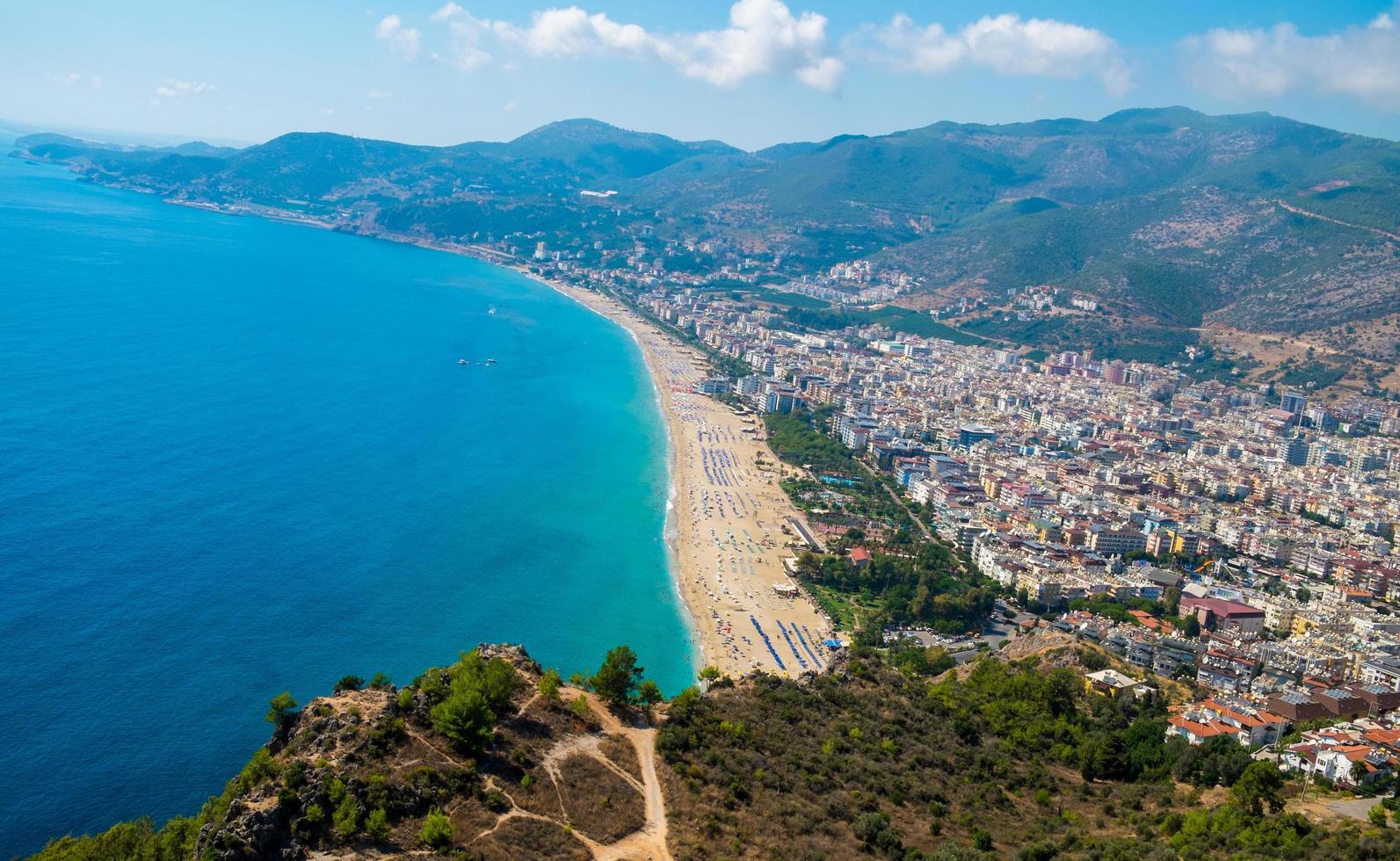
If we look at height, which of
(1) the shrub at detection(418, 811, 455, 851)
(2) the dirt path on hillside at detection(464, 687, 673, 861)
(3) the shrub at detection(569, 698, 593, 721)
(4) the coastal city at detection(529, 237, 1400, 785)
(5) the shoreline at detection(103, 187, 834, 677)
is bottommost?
(5) the shoreline at detection(103, 187, 834, 677)

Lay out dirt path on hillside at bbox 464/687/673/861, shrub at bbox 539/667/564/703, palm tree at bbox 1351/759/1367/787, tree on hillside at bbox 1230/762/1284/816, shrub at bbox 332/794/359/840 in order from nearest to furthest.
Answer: shrub at bbox 332/794/359/840 < dirt path on hillside at bbox 464/687/673/861 < tree on hillside at bbox 1230/762/1284/816 < shrub at bbox 539/667/564/703 < palm tree at bbox 1351/759/1367/787

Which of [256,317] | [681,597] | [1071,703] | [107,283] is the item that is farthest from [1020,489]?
[107,283]

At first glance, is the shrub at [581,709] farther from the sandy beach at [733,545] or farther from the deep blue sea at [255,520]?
the deep blue sea at [255,520]

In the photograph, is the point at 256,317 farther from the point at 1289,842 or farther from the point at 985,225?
the point at 985,225

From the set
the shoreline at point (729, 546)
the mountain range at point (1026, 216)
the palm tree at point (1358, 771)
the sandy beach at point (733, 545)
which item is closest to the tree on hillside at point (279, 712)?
the shoreline at point (729, 546)

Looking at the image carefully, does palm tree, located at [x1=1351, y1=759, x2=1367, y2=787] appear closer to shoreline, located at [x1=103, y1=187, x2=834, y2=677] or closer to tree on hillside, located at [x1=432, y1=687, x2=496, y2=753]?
shoreline, located at [x1=103, y1=187, x2=834, y2=677]

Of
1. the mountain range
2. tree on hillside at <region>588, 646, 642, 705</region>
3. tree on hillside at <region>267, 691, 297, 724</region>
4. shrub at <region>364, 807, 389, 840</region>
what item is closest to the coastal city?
tree on hillside at <region>588, 646, 642, 705</region>
